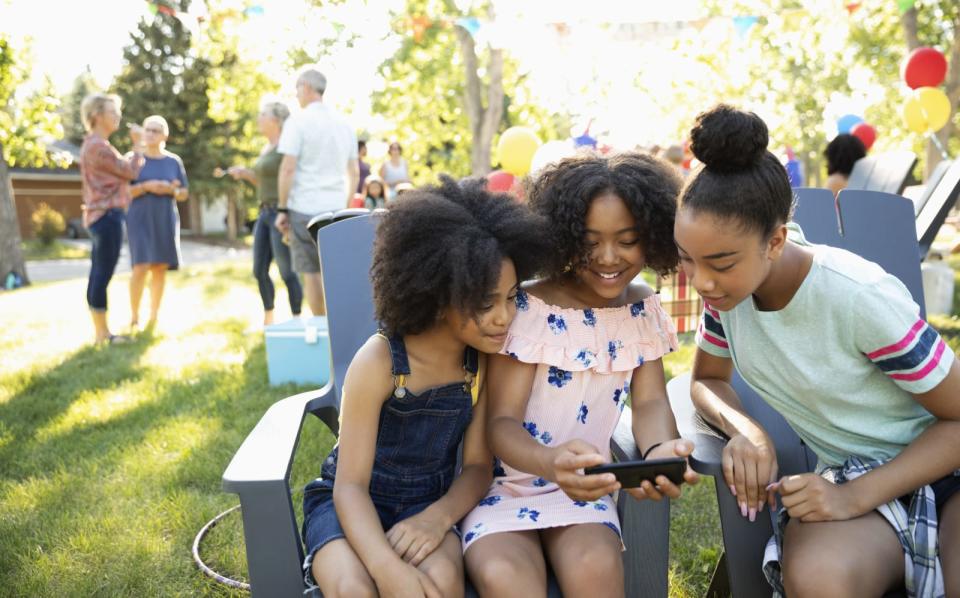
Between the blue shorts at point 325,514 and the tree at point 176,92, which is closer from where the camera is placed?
the blue shorts at point 325,514

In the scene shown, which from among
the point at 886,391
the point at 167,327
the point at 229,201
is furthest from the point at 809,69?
the point at 886,391

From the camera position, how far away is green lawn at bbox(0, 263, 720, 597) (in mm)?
2277

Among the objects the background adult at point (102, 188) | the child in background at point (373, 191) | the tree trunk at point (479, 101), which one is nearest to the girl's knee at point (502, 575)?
the background adult at point (102, 188)

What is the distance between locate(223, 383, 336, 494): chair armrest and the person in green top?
336 centimetres

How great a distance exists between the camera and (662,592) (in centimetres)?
167

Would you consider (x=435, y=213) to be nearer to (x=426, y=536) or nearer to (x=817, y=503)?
(x=426, y=536)

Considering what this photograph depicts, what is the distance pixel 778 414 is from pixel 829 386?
0.55 m

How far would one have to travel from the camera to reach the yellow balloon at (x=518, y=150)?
20.4 feet

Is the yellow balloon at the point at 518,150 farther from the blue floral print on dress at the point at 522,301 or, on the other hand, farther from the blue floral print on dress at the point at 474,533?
the blue floral print on dress at the point at 474,533

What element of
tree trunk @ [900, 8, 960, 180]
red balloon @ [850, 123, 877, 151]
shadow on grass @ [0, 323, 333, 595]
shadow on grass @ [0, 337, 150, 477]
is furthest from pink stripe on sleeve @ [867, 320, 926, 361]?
tree trunk @ [900, 8, 960, 180]

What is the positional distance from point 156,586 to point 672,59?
1168cm

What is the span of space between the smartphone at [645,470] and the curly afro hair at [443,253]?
0.45 meters

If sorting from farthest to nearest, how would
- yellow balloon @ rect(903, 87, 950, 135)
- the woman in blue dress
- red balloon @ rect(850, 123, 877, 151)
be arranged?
red balloon @ rect(850, 123, 877, 151) < yellow balloon @ rect(903, 87, 950, 135) < the woman in blue dress

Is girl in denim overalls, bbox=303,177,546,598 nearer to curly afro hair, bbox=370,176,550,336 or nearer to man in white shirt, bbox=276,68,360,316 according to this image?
curly afro hair, bbox=370,176,550,336
